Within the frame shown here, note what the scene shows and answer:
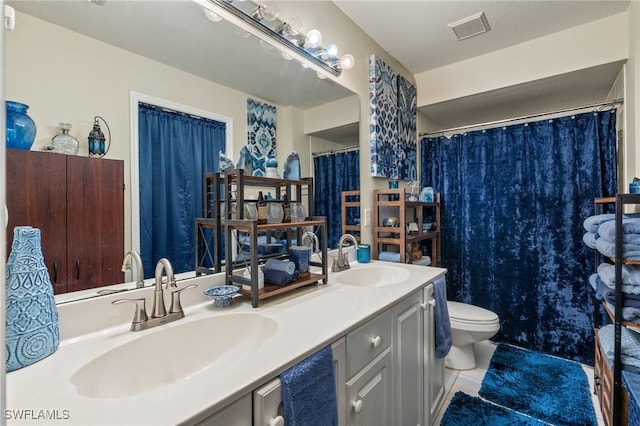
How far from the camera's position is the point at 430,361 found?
148 cm

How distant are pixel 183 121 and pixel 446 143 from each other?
89.2 inches

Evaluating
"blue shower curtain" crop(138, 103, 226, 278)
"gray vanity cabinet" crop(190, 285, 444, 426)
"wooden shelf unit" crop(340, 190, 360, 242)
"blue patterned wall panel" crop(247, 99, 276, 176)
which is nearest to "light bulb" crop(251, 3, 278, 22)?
"blue patterned wall panel" crop(247, 99, 276, 176)

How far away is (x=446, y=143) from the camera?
262 cm

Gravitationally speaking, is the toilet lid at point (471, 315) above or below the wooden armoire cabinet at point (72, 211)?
below

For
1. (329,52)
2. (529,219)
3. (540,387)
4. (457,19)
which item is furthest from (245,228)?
(529,219)

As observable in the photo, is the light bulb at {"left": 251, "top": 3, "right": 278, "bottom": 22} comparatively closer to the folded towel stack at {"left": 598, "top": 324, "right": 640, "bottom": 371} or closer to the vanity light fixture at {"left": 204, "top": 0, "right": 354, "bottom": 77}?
the vanity light fixture at {"left": 204, "top": 0, "right": 354, "bottom": 77}

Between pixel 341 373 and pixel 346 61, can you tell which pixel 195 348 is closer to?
pixel 341 373

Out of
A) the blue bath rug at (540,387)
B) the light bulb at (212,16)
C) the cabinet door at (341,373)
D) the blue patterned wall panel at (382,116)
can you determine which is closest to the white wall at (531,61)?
the blue patterned wall panel at (382,116)

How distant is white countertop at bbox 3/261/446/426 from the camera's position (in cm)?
53

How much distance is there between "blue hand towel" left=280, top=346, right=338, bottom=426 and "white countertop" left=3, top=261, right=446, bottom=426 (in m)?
0.03

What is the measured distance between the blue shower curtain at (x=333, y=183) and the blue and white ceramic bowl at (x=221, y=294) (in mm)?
747

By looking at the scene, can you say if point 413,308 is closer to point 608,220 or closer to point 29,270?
point 608,220

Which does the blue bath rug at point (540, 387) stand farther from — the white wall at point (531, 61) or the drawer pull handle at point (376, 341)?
the white wall at point (531, 61)

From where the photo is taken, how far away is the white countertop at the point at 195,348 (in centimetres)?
53
